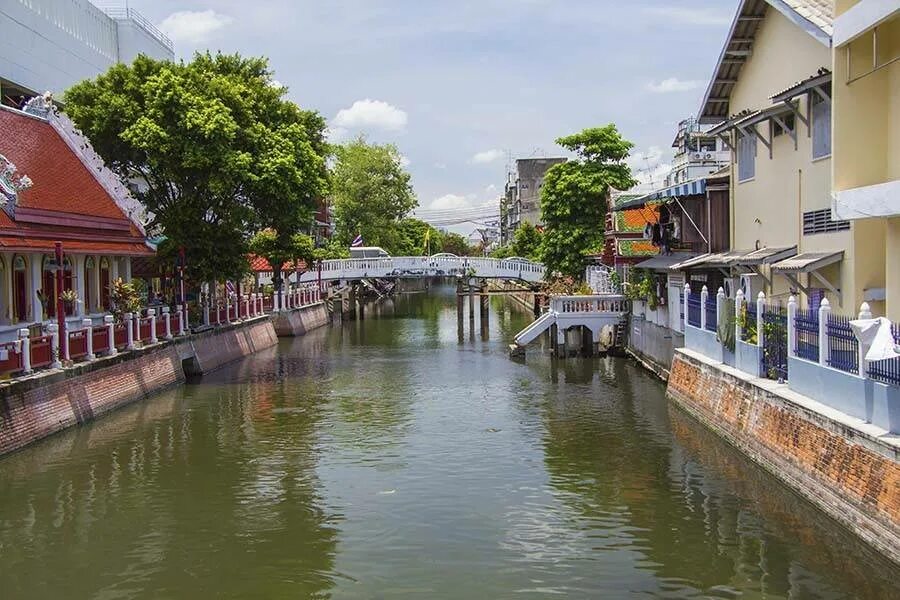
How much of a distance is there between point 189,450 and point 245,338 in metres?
17.1

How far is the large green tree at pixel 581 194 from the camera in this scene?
3653 cm

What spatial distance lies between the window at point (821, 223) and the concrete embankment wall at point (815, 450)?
2.95 m

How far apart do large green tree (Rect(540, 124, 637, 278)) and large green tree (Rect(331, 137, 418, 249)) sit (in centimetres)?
3178

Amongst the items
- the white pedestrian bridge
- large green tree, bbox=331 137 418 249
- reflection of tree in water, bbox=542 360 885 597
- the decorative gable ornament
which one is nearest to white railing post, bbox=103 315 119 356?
the decorative gable ornament

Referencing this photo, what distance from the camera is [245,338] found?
3425cm

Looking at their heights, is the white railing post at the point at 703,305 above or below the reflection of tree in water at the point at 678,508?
above

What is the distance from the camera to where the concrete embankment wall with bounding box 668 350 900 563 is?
10117mm

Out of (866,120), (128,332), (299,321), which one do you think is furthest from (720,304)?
(299,321)

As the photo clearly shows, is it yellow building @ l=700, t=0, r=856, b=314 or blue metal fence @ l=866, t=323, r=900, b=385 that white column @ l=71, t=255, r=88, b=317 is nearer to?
yellow building @ l=700, t=0, r=856, b=314

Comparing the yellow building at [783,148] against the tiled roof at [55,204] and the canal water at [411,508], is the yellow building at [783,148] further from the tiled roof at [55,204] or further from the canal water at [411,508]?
the tiled roof at [55,204]

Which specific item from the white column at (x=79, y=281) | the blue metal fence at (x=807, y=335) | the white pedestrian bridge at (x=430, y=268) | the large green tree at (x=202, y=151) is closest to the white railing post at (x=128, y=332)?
the white column at (x=79, y=281)

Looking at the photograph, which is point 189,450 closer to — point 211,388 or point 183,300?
point 211,388

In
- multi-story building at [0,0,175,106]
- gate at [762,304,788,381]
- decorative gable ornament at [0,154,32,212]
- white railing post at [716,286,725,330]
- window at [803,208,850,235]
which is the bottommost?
gate at [762,304,788,381]

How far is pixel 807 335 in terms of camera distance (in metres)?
13.5
